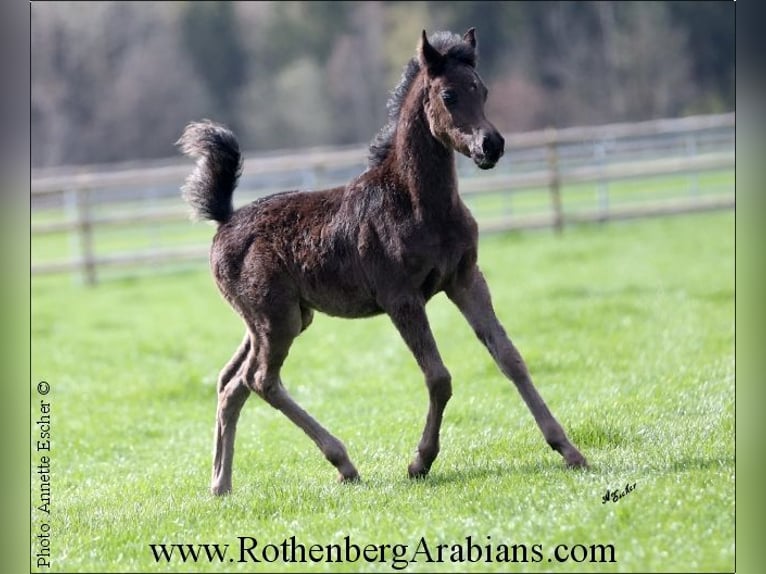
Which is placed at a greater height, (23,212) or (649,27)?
(649,27)

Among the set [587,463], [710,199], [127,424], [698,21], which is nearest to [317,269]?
[587,463]

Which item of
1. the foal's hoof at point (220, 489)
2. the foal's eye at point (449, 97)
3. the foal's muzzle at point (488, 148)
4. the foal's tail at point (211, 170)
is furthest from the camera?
the foal's tail at point (211, 170)

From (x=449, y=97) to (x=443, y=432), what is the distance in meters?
2.42

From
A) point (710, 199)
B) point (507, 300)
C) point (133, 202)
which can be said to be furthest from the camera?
point (133, 202)

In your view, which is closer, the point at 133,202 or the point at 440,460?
the point at 440,460

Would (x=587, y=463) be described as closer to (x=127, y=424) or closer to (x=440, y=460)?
(x=440, y=460)

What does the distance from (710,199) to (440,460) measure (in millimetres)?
14565

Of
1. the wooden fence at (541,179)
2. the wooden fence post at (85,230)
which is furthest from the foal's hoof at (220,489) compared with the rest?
the wooden fence post at (85,230)

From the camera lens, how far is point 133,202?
77.2ft

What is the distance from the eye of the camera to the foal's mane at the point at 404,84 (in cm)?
516

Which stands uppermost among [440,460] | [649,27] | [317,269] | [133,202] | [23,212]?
[649,27]

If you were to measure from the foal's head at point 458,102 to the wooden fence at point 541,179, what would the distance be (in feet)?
38.8

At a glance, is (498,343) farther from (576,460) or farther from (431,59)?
(431,59)

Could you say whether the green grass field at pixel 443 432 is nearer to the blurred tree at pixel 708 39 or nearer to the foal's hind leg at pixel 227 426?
the foal's hind leg at pixel 227 426
